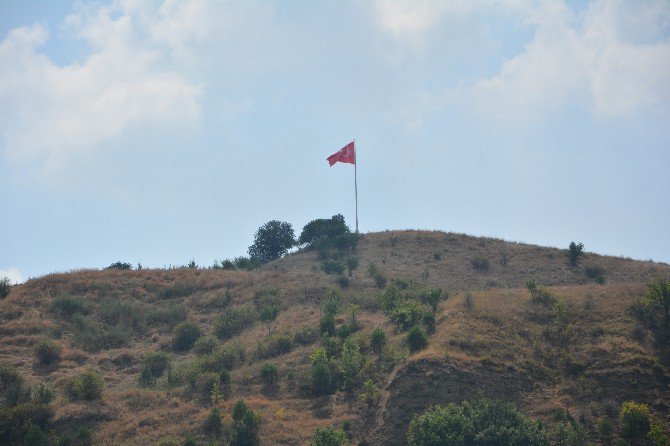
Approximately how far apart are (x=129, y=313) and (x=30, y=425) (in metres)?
14.8

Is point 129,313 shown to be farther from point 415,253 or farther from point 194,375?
point 415,253

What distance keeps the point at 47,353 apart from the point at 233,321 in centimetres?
1023

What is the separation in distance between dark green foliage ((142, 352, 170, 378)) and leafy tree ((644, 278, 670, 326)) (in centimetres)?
2425

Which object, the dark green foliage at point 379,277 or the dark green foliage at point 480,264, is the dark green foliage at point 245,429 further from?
the dark green foliage at point 480,264

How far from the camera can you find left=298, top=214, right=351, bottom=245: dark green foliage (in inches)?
2393

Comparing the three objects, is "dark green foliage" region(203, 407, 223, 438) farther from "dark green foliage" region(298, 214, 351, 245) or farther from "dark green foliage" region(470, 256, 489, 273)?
"dark green foliage" region(298, 214, 351, 245)

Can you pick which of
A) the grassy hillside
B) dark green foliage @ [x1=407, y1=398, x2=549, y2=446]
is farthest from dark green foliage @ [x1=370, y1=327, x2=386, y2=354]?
dark green foliage @ [x1=407, y1=398, x2=549, y2=446]

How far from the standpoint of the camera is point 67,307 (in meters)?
41.8

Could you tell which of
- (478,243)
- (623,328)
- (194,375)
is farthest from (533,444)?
(478,243)

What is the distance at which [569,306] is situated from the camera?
107 feet

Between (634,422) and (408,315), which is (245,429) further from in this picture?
(634,422)

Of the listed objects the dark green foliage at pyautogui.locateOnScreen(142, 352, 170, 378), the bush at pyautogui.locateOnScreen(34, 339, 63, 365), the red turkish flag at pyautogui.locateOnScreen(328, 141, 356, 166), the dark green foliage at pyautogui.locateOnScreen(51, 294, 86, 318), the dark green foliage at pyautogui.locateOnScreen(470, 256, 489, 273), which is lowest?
the dark green foliage at pyautogui.locateOnScreen(142, 352, 170, 378)

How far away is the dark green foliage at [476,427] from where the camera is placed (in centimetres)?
2416

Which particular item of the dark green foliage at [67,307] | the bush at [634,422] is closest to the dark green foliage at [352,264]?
the dark green foliage at [67,307]
